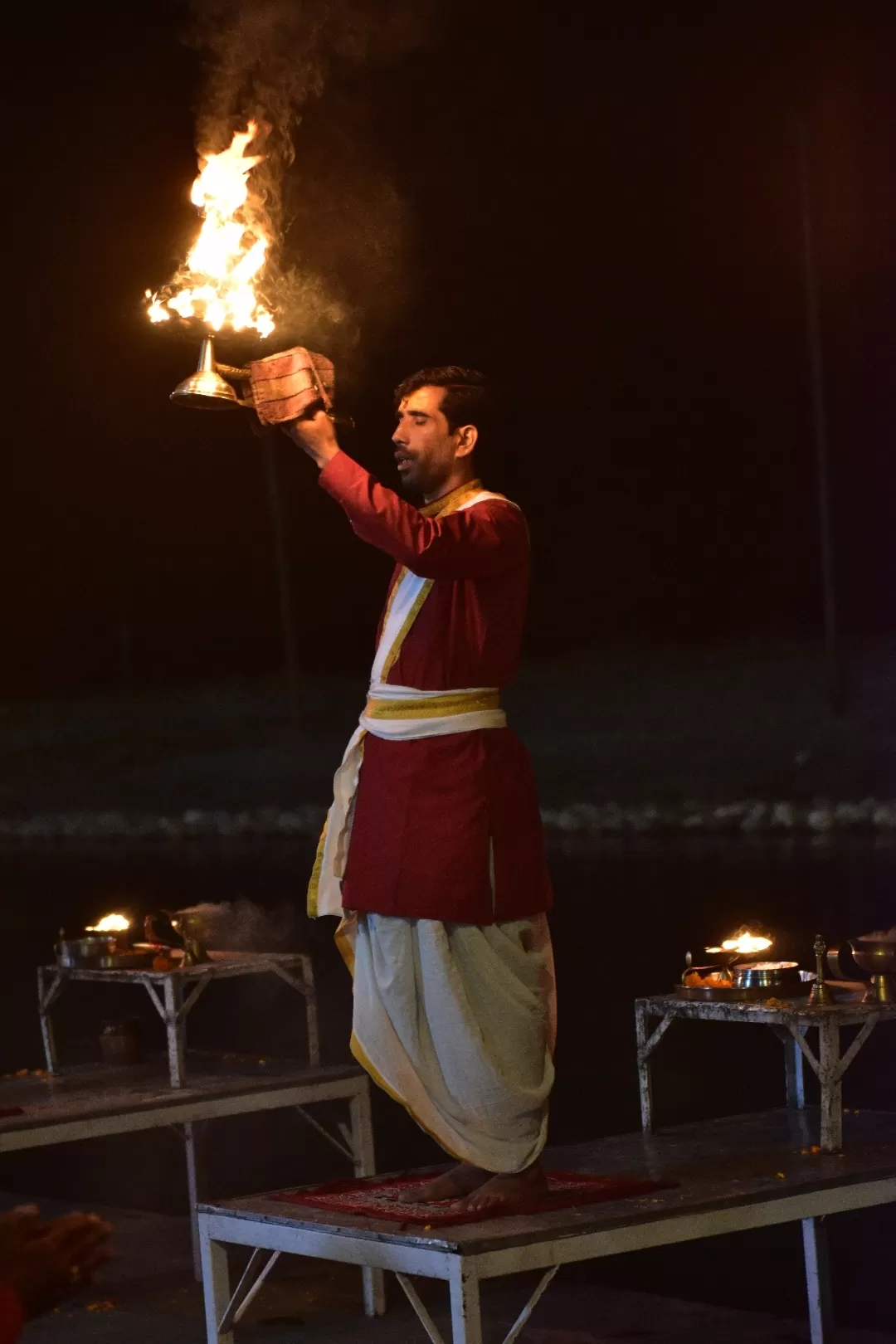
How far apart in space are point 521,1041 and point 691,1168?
522 mm

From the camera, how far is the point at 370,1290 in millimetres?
4297

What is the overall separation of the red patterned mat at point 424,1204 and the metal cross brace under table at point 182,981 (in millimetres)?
936

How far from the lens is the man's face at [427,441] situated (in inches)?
137

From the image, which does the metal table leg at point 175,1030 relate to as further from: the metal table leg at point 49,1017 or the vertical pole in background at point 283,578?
the vertical pole in background at point 283,578

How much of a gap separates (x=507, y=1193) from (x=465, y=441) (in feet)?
4.30

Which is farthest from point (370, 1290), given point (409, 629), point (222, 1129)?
point (222, 1129)

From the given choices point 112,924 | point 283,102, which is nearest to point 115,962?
point 112,924

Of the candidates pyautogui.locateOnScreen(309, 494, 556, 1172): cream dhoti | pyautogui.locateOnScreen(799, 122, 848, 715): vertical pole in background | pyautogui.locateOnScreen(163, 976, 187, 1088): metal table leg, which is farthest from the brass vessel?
pyautogui.locateOnScreen(799, 122, 848, 715): vertical pole in background

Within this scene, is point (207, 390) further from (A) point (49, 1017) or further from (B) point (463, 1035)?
(A) point (49, 1017)

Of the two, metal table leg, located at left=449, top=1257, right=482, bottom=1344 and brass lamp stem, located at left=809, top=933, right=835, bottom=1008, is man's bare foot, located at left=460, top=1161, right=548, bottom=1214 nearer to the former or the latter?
metal table leg, located at left=449, top=1257, right=482, bottom=1344

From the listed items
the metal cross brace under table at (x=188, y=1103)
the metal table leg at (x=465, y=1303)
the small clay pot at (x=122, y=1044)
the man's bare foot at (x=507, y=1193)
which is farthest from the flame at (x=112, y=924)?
the metal table leg at (x=465, y=1303)

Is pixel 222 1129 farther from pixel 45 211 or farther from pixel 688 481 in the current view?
pixel 688 481

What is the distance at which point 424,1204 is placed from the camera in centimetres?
346

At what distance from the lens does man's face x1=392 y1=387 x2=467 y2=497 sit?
3.47 meters
